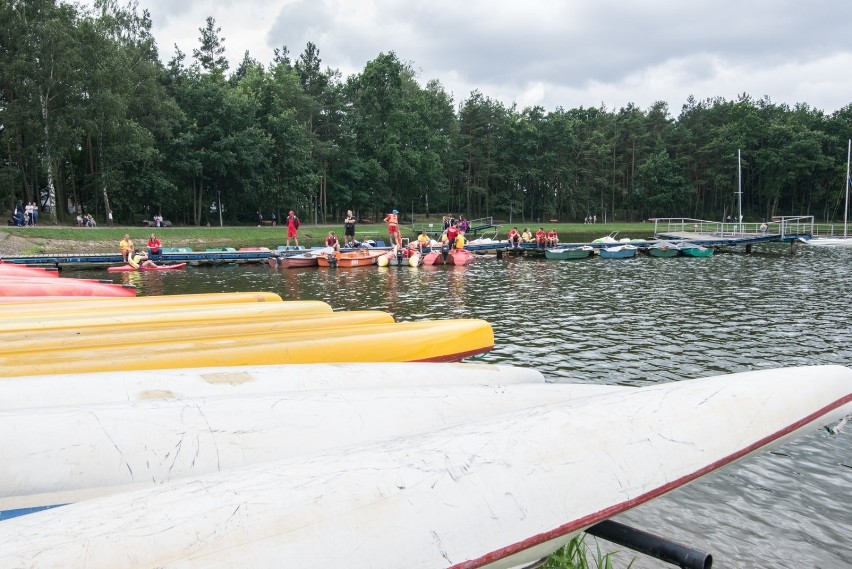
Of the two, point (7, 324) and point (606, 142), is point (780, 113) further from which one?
point (7, 324)

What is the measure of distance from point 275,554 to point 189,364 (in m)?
3.30

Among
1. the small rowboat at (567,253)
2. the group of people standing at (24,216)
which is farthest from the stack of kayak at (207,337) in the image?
the group of people standing at (24,216)

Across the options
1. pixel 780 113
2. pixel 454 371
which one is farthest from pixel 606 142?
pixel 454 371

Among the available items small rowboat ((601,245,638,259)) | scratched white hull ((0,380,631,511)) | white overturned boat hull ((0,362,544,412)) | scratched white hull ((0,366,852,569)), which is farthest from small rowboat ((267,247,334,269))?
scratched white hull ((0,366,852,569))

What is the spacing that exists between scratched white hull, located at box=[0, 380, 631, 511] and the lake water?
2.14 meters

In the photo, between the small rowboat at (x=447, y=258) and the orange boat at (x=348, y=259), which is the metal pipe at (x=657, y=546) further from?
the small rowboat at (x=447, y=258)

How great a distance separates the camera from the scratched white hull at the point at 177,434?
2.63 m

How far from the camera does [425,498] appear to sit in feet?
7.57

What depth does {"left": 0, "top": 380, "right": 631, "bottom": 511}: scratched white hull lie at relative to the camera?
263 centimetres

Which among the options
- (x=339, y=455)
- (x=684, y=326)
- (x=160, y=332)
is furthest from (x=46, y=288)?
(x=684, y=326)

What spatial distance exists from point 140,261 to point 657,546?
2624 centimetres

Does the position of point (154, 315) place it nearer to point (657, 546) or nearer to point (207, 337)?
point (207, 337)

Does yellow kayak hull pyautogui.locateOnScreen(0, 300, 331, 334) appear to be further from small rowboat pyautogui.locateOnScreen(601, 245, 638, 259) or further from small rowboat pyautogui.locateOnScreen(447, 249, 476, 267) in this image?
small rowboat pyautogui.locateOnScreen(601, 245, 638, 259)

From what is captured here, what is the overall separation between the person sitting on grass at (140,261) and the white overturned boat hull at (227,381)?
22.9 metres
